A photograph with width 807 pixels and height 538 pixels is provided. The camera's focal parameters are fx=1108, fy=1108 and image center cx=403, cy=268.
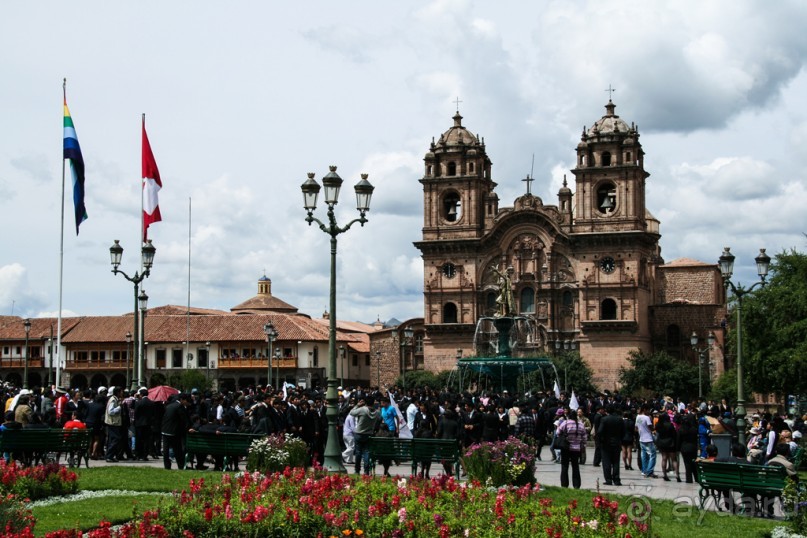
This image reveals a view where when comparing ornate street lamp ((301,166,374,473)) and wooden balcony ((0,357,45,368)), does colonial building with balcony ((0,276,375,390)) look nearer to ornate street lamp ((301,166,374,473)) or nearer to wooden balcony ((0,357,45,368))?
wooden balcony ((0,357,45,368))

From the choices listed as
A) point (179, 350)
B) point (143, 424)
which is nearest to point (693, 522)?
point (143, 424)

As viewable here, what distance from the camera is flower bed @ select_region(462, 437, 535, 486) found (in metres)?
16.1

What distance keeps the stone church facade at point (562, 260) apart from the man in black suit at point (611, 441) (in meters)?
49.7

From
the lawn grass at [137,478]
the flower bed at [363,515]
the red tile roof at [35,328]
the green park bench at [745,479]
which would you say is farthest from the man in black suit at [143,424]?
the red tile roof at [35,328]

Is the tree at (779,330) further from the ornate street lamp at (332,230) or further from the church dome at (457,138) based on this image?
the church dome at (457,138)

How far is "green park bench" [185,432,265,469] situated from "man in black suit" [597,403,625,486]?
20.2 ft

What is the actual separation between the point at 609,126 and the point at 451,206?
40.1 ft

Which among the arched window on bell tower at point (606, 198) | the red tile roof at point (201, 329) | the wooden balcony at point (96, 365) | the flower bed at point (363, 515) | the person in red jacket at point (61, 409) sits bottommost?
the flower bed at point (363, 515)

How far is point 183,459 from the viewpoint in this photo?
2025cm

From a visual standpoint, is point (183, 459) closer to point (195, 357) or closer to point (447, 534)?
point (447, 534)

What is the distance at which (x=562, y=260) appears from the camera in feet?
240

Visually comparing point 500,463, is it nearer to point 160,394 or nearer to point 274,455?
point 274,455

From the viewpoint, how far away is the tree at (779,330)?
39.2 metres

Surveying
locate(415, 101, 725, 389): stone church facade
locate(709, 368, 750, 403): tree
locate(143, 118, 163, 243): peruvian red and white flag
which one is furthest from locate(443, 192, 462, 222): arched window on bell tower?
locate(143, 118, 163, 243): peruvian red and white flag
